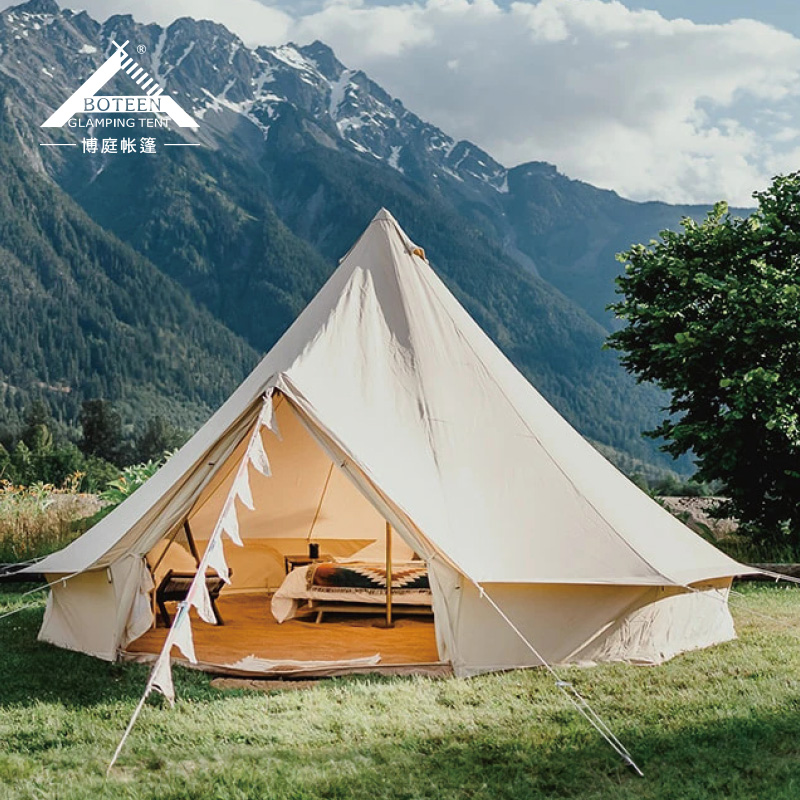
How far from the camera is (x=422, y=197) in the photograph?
13250 centimetres

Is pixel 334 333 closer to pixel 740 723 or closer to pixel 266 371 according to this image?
pixel 266 371

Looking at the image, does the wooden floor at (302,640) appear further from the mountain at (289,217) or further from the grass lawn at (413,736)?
the mountain at (289,217)

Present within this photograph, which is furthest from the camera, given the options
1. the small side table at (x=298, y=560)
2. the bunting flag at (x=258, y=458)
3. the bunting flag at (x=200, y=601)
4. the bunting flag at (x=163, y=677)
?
the small side table at (x=298, y=560)

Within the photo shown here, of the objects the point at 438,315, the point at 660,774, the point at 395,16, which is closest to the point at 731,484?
the point at 438,315

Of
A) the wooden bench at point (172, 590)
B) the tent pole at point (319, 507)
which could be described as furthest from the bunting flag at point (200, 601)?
the tent pole at point (319, 507)

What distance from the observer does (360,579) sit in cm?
766

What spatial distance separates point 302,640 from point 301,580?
3.30 ft

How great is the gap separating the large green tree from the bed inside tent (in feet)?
12.3

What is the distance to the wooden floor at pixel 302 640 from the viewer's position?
6.14 metres

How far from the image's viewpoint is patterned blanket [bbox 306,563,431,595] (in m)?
7.54

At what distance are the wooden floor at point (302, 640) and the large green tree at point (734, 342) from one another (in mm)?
4703

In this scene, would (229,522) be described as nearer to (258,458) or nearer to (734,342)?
(258,458)

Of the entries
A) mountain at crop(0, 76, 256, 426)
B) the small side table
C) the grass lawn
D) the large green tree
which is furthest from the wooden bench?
mountain at crop(0, 76, 256, 426)

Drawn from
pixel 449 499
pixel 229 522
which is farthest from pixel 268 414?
pixel 449 499
